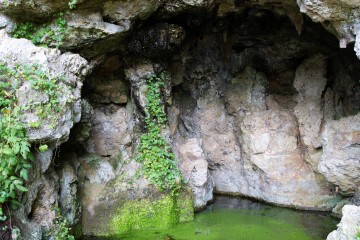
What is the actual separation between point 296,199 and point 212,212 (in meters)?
1.87

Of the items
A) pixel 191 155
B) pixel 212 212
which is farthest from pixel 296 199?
pixel 191 155

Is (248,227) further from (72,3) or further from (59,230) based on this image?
(72,3)

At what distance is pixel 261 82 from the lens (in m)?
9.30

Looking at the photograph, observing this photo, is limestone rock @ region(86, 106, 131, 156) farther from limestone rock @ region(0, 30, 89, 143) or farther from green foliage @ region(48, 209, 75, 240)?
green foliage @ region(48, 209, 75, 240)

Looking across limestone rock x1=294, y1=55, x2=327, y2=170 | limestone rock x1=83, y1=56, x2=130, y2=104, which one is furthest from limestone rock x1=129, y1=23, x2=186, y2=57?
limestone rock x1=294, y1=55, x2=327, y2=170

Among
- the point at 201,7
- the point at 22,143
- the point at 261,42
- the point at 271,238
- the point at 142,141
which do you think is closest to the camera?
the point at 22,143

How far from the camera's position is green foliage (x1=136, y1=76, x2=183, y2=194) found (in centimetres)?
708

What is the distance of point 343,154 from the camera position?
23.4 ft

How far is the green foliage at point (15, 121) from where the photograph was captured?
458 centimetres

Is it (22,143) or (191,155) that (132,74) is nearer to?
(191,155)

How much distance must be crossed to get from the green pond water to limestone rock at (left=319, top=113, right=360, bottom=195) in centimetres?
79

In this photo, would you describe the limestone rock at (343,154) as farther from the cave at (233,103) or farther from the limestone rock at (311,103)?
the limestone rock at (311,103)

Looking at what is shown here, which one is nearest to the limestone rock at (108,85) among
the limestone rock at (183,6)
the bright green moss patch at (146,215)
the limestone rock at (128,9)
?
the limestone rock at (128,9)

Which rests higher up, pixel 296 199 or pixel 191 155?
pixel 191 155
